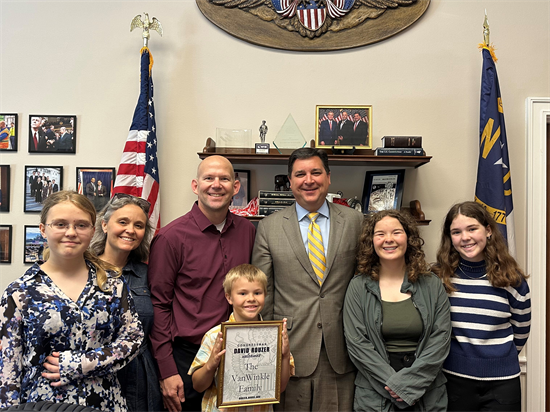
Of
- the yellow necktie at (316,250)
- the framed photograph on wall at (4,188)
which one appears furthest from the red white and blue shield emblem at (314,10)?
the framed photograph on wall at (4,188)

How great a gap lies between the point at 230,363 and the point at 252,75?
2190 millimetres

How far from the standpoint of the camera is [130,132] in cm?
301

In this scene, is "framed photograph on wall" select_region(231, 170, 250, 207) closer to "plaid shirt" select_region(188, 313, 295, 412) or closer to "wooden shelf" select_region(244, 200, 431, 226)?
"wooden shelf" select_region(244, 200, 431, 226)

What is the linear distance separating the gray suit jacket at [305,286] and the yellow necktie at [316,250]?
0.03 metres

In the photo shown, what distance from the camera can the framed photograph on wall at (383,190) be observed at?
292 centimetres

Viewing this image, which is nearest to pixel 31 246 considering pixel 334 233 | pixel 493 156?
pixel 334 233

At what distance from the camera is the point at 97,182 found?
10.3 feet

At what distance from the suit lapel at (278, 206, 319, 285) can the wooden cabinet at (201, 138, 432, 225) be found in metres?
0.69

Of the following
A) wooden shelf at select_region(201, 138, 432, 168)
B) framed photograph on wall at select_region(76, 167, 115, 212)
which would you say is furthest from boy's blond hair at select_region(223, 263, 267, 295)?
framed photograph on wall at select_region(76, 167, 115, 212)

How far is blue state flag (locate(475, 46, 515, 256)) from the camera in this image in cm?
286

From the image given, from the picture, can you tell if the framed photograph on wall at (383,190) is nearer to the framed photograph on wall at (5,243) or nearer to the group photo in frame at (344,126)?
the group photo in frame at (344,126)

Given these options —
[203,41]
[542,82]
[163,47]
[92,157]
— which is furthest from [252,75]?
[542,82]

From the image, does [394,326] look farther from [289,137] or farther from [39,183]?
[39,183]

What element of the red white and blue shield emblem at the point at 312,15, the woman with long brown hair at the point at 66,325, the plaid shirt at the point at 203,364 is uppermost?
the red white and blue shield emblem at the point at 312,15
